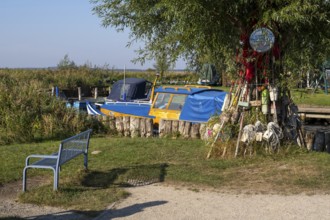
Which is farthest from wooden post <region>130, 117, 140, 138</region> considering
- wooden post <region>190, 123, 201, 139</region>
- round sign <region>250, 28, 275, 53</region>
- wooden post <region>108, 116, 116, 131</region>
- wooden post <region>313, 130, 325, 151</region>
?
round sign <region>250, 28, 275, 53</region>

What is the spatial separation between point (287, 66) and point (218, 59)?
1.59 m

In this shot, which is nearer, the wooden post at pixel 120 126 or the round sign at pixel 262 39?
the round sign at pixel 262 39

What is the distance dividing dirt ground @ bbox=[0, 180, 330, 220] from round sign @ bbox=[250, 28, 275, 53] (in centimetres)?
324

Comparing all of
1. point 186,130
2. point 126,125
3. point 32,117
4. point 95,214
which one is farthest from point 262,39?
point 32,117

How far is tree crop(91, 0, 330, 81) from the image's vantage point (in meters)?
9.23

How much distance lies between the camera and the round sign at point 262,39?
31.4ft

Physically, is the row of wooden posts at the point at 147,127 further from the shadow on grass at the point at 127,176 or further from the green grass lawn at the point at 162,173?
the shadow on grass at the point at 127,176

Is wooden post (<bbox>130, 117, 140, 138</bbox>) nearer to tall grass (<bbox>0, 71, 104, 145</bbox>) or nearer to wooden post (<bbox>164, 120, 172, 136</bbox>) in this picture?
wooden post (<bbox>164, 120, 172, 136</bbox>)

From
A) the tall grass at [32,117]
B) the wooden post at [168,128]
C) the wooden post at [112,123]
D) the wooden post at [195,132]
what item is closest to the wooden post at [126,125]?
the wooden post at [112,123]

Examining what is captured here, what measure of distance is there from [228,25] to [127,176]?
3725mm

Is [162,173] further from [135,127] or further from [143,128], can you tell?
[135,127]

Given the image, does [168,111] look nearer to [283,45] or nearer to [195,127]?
[195,127]

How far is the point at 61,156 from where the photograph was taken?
25.6 feet

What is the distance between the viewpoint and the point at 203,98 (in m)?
16.4
